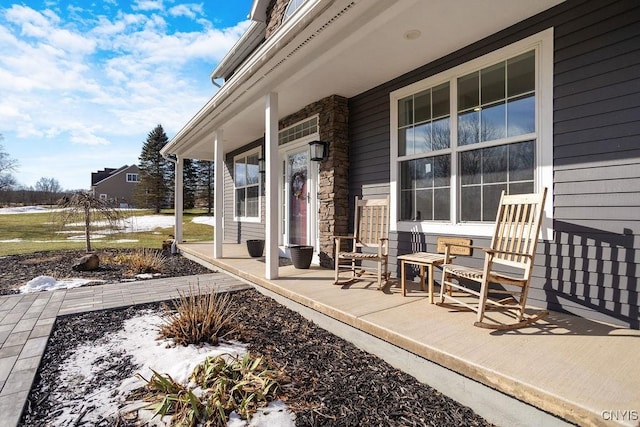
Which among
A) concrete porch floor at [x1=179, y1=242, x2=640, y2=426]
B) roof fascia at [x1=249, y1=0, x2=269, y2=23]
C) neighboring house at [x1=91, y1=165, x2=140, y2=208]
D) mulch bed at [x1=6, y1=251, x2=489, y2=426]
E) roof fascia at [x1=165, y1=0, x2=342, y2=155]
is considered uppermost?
roof fascia at [x1=249, y1=0, x2=269, y2=23]

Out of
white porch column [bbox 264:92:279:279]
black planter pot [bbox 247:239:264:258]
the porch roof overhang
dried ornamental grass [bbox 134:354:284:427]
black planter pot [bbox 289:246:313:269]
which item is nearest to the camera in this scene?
dried ornamental grass [bbox 134:354:284:427]

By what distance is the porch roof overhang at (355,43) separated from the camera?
8.51 ft

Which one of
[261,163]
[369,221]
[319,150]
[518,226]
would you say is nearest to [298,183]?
[319,150]

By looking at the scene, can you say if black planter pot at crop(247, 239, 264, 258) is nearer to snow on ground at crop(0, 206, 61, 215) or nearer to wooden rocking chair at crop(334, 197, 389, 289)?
wooden rocking chair at crop(334, 197, 389, 289)

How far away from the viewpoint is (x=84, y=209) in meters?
7.04

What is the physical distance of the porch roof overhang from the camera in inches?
102

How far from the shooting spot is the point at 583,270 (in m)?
2.54

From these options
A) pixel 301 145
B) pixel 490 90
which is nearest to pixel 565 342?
pixel 490 90

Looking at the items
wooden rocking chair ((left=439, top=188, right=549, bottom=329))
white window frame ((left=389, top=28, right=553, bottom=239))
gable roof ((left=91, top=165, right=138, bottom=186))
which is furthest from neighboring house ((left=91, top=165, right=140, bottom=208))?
wooden rocking chair ((left=439, top=188, right=549, bottom=329))

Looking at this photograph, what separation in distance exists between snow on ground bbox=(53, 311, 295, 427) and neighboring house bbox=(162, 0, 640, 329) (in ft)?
5.29

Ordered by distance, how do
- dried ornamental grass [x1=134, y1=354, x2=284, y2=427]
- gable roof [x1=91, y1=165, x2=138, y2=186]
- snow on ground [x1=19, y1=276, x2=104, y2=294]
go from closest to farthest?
dried ornamental grass [x1=134, y1=354, x2=284, y2=427] < snow on ground [x1=19, y1=276, x2=104, y2=294] < gable roof [x1=91, y1=165, x2=138, y2=186]

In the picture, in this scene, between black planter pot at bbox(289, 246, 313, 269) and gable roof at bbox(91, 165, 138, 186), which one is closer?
black planter pot at bbox(289, 246, 313, 269)

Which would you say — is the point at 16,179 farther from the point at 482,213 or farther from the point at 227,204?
the point at 482,213

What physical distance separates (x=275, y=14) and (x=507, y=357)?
22.6 ft
